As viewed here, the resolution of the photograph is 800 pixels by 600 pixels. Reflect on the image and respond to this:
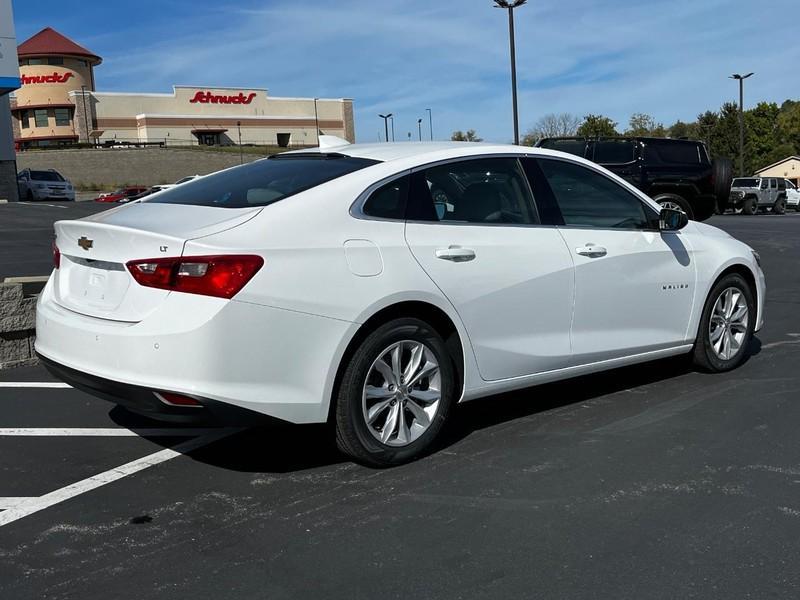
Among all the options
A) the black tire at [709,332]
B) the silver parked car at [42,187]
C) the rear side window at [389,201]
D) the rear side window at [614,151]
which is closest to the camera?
the rear side window at [389,201]

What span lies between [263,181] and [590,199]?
2.10 m

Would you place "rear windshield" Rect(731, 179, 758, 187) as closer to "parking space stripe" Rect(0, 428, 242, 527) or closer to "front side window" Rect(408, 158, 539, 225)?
"front side window" Rect(408, 158, 539, 225)

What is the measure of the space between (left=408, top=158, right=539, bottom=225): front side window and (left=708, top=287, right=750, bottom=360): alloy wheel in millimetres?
1928

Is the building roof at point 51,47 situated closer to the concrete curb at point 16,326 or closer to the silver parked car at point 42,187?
the silver parked car at point 42,187

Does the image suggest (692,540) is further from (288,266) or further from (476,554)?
(288,266)

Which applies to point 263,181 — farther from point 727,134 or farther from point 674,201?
point 727,134

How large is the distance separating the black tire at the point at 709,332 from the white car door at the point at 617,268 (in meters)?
0.24

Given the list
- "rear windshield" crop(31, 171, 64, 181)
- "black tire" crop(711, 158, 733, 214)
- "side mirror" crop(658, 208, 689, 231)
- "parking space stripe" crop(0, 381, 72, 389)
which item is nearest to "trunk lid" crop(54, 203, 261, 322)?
"parking space stripe" crop(0, 381, 72, 389)

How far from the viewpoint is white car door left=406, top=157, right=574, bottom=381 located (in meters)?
4.42

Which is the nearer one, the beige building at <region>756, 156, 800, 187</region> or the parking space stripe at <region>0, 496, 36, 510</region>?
the parking space stripe at <region>0, 496, 36, 510</region>

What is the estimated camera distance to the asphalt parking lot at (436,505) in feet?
10.1

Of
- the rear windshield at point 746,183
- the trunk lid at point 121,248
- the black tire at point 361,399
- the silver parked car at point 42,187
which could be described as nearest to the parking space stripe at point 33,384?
the trunk lid at point 121,248

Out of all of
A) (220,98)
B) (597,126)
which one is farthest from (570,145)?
(220,98)

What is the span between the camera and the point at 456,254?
14.5 feet
